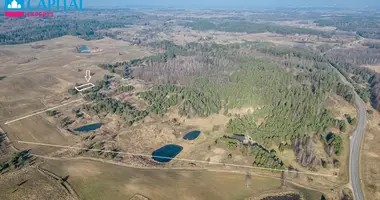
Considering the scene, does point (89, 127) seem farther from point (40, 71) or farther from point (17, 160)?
point (40, 71)

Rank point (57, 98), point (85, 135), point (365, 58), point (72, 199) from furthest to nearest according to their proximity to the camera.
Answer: point (365, 58) < point (57, 98) < point (85, 135) < point (72, 199)

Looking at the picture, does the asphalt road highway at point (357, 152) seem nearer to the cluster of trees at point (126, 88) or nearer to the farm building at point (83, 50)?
the cluster of trees at point (126, 88)

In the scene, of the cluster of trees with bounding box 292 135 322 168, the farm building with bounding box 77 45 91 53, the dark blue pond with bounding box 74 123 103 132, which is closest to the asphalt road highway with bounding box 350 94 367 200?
the cluster of trees with bounding box 292 135 322 168

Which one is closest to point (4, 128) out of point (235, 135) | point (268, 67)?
point (235, 135)

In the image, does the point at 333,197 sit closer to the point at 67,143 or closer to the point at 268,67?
the point at 67,143

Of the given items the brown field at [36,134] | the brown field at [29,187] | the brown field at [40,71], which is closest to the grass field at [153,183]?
the brown field at [29,187]

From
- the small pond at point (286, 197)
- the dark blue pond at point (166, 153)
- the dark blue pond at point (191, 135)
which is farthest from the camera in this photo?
the dark blue pond at point (191, 135)

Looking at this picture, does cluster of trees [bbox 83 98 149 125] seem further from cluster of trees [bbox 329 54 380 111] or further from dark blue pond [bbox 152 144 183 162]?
cluster of trees [bbox 329 54 380 111]
